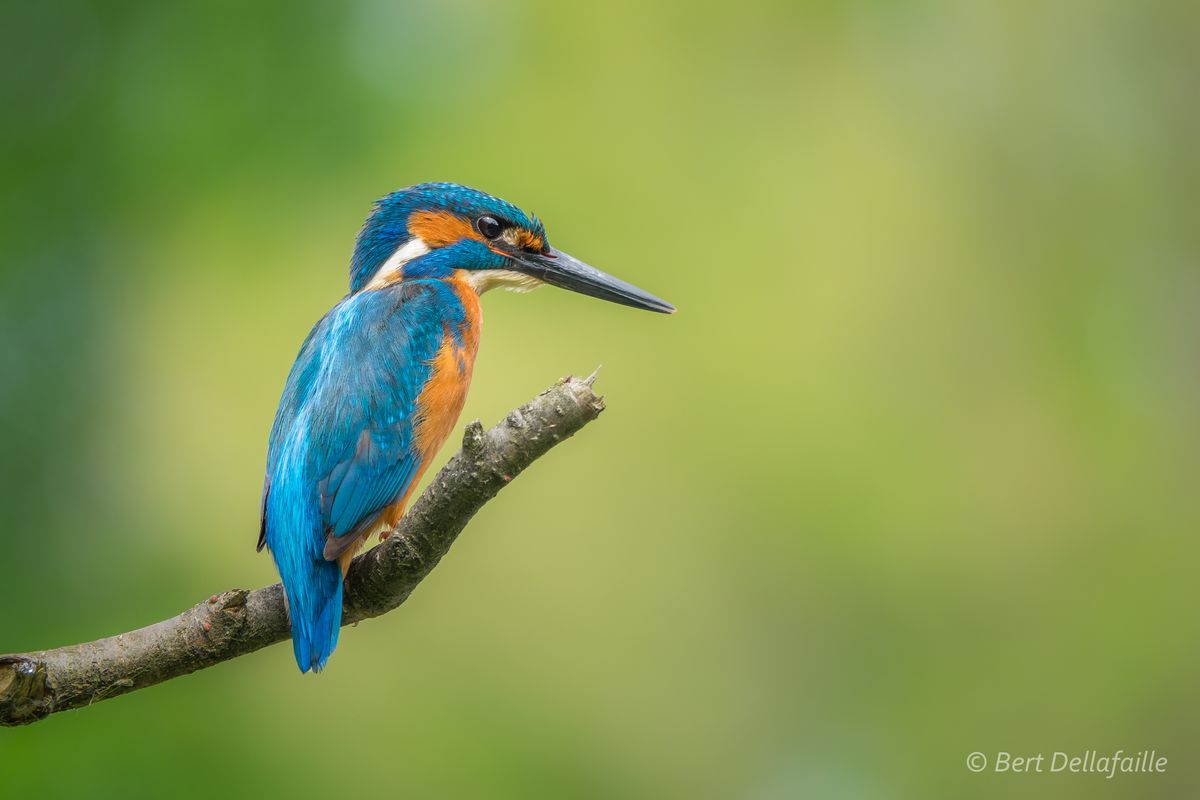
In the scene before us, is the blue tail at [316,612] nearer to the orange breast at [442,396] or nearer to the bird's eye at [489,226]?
the orange breast at [442,396]

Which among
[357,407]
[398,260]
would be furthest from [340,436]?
[398,260]

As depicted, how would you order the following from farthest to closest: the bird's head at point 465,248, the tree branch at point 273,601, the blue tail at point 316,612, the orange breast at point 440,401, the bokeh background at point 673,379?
the bokeh background at point 673,379, the bird's head at point 465,248, the orange breast at point 440,401, the blue tail at point 316,612, the tree branch at point 273,601

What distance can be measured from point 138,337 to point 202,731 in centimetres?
108

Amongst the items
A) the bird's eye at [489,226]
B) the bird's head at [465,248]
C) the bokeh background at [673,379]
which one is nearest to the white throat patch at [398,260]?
the bird's head at [465,248]

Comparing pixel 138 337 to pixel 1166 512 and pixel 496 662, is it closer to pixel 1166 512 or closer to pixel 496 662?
pixel 496 662

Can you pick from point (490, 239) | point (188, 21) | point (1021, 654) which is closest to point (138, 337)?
point (188, 21)

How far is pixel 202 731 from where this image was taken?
2.92 m

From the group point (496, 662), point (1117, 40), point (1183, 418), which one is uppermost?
point (1117, 40)

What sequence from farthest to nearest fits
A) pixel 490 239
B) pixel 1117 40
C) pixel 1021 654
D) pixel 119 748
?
pixel 1117 40
pixel 1021 654
pixel 119 748
pixel 490 239

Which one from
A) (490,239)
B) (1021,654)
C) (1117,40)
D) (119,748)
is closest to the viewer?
(490,239)

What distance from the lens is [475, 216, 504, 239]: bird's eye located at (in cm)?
194

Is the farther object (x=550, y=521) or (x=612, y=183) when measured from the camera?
(x=612, y=183)

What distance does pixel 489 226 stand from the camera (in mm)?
1952

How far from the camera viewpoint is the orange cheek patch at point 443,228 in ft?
6.39
